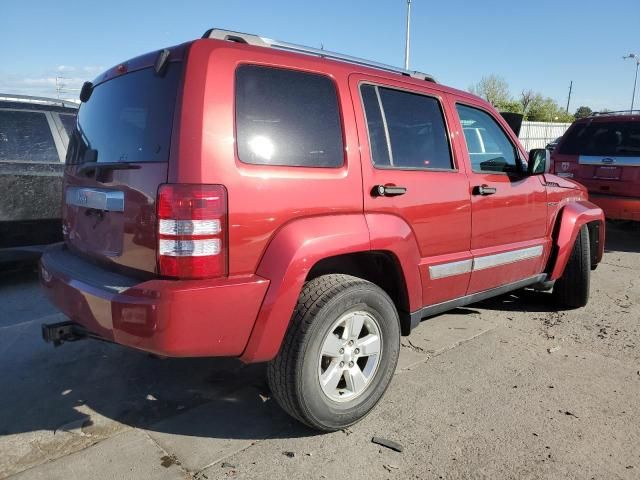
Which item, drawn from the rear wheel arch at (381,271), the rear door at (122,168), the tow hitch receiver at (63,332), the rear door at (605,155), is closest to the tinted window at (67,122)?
the rear door at (122,168)

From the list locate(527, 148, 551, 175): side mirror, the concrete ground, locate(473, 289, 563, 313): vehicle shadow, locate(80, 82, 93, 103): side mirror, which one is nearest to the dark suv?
the concrete ground

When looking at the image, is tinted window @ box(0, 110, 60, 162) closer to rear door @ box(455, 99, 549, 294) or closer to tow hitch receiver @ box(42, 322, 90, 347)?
tow hitch receiver @ box(42, 322, 90, 347)

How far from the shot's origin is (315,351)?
2539mm

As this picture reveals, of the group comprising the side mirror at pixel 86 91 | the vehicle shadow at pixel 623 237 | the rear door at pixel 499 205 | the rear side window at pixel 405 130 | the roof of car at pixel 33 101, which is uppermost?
the roof of car at pixel 33 101

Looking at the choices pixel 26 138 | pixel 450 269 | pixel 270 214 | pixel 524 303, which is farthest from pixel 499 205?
pixel 26 138

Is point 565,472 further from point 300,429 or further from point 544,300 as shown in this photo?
point 544,300

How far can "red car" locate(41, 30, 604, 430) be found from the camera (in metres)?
2.24

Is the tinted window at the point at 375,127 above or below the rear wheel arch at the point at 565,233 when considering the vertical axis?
above

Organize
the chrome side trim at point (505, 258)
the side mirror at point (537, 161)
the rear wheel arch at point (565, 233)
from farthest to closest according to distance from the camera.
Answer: the rear wheel arch at point (565, 233), the side mirror at point (537, 161), the chrome side trim at point (505, 258)

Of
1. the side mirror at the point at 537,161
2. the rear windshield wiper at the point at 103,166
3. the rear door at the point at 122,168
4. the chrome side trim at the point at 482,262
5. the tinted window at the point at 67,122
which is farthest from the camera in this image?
the tinted window at the point at 67,122

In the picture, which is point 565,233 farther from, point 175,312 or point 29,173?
point 29,173

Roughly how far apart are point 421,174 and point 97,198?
187 centimetres

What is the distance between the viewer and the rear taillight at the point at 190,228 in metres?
2.20

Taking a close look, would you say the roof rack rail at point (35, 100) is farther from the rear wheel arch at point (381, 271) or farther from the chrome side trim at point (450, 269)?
the chrome side trim at point (450, 269)
